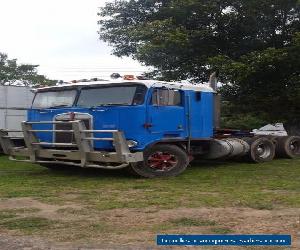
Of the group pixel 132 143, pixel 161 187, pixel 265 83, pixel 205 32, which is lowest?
pixel 161 187

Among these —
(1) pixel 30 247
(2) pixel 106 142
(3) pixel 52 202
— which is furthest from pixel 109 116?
(1) pixel 30 247

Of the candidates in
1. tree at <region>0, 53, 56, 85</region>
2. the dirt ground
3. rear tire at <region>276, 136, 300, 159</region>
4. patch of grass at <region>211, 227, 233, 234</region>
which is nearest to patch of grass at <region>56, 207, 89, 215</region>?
the dirt ground

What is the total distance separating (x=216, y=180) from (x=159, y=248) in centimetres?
622

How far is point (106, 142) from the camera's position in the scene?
40.0 feet

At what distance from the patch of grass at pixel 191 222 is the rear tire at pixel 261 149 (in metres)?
9.38

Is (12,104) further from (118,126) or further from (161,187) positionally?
(161,187)

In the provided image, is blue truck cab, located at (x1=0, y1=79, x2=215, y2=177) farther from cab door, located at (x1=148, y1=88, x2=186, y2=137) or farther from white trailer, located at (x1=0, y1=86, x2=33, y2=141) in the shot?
white trailer, located at (x1=0, y1=86, x2=33, y2=141)

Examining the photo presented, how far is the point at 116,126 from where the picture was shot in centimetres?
1220

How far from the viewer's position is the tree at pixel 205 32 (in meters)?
20.0

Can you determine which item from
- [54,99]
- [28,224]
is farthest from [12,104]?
[28,224]

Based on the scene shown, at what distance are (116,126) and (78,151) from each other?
1019mm

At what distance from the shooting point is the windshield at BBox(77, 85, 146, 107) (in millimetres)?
12242

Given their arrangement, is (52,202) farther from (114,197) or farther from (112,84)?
(112,84)

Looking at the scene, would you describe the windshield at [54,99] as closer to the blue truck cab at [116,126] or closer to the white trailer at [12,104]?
the blue truck cab at [116,126]
